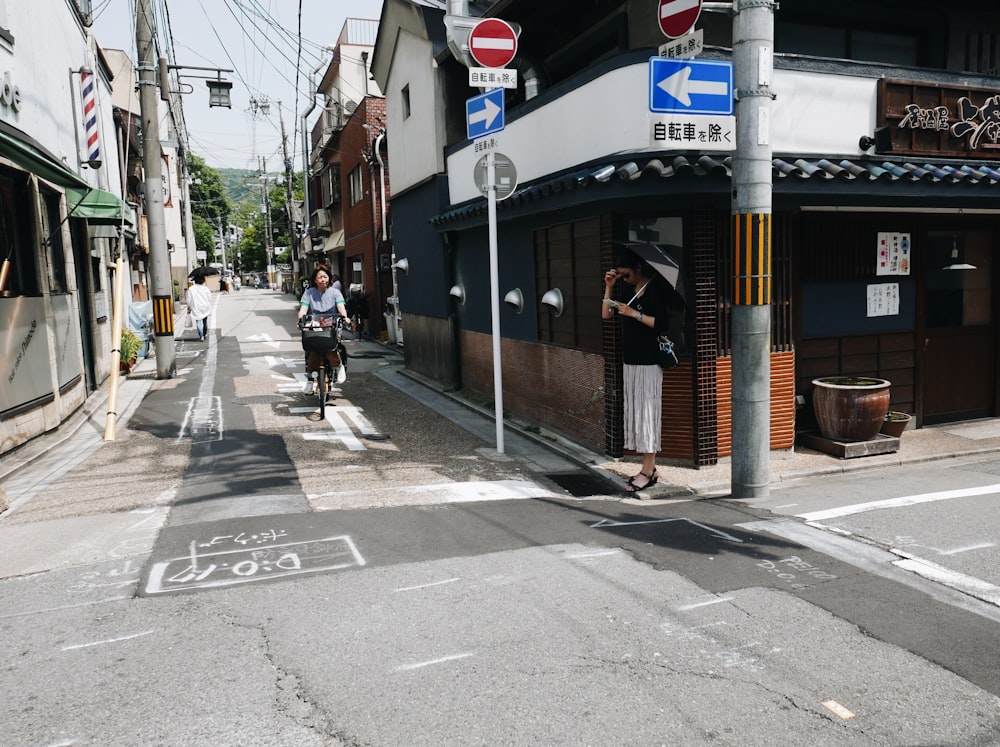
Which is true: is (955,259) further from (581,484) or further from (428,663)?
(428,663)

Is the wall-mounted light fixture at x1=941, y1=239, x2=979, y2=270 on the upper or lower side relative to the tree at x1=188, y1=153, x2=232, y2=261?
lower

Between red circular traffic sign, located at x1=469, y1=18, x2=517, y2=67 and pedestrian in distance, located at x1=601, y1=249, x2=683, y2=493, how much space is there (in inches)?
120

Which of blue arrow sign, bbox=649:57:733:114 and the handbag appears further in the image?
the handbag

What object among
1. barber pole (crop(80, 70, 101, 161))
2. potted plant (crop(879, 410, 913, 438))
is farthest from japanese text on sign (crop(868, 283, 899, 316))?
barber pole (crop(80, 70, 101, 161))

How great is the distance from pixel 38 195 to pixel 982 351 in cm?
1287

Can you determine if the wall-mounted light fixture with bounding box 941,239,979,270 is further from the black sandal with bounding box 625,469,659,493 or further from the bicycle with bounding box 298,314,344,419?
the bicycle with bounding box 298,314,344,419

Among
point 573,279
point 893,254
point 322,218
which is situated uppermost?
point 322,218

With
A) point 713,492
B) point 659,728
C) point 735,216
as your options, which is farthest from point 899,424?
point 659,728

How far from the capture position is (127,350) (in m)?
16.6

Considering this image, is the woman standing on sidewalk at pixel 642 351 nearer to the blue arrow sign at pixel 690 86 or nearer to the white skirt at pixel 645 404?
the white skirt at pixel 645 404

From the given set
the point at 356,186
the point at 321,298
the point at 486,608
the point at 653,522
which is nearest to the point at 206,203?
the point at 356,186

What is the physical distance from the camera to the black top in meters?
7.04

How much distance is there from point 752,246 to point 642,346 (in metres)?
1.29

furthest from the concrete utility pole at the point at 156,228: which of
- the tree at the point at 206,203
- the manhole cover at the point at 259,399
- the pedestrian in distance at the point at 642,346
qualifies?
the tree at the point at 206,203
